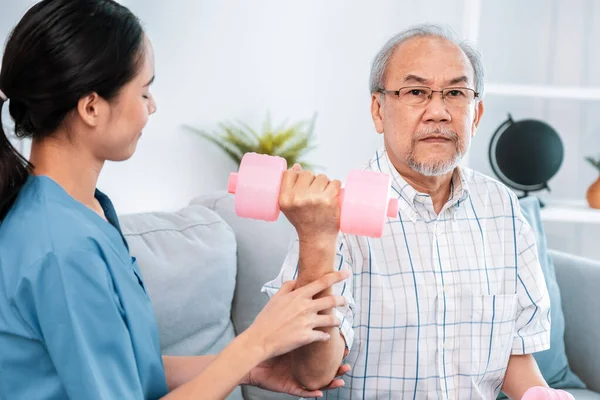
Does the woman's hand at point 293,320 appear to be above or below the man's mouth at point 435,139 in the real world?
below

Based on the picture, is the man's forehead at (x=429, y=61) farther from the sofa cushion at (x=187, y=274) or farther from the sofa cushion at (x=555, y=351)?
the sofa cushion at (x=555, y=351)

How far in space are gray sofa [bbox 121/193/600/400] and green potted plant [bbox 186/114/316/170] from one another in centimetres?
110

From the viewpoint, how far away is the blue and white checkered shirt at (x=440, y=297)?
1.40 meters

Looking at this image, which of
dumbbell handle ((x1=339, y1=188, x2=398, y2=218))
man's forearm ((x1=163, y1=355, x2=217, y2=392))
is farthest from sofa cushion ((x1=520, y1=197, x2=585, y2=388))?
dumbbell handle ((x1=339, y1=188, x2=398, y2=218))

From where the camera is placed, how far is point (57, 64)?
96 cm

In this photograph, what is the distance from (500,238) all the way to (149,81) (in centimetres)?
87

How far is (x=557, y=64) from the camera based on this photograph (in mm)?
3416

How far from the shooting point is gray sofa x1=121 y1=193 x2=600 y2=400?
1.66m

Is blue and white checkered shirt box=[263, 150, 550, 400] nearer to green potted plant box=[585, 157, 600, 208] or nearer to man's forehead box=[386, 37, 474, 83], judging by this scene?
man's forehead box=[386, 37, 474, 83]

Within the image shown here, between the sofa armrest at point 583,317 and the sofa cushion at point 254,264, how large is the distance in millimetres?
930

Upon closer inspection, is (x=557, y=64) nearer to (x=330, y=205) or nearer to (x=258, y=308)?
(x=258, y=308)

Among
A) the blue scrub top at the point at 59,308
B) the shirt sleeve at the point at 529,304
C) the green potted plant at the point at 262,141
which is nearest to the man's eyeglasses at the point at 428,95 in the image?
the shirt sleeve at the point at 529,304

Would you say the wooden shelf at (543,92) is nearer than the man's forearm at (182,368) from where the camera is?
No

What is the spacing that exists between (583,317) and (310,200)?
1.50m
